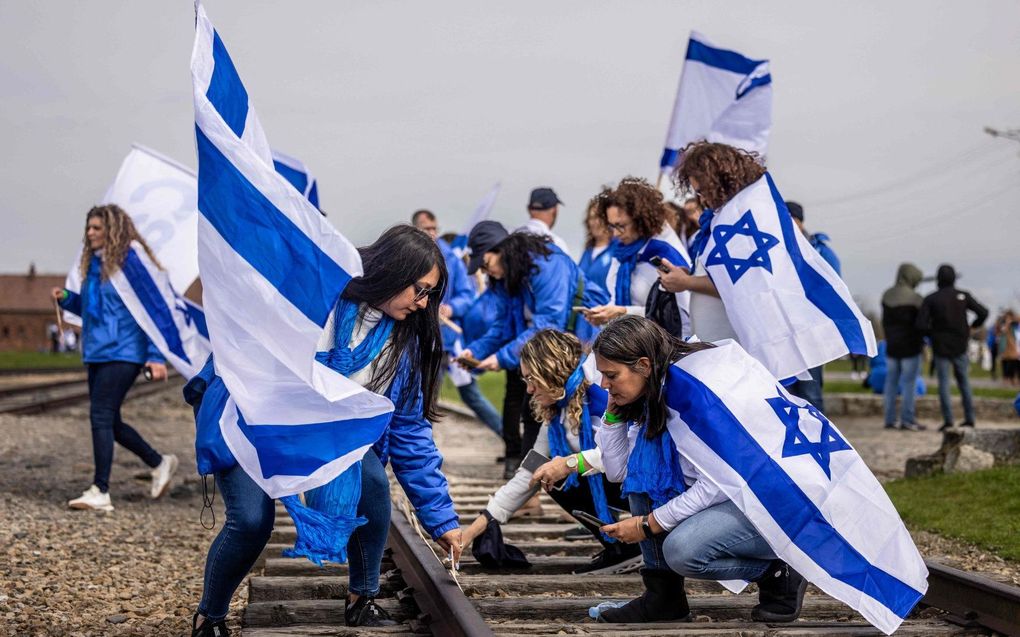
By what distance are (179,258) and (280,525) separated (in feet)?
8.58

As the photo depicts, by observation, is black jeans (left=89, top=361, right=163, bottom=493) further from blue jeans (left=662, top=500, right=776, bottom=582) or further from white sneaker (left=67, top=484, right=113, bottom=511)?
blue jeans (left=662, top=500, right=776, bottom=582)

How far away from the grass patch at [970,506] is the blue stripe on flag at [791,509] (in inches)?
97.2

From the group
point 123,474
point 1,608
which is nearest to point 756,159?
point 1,608

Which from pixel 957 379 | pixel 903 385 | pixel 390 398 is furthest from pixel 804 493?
pixel 903 385

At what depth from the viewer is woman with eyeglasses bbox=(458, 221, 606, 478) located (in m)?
7.62

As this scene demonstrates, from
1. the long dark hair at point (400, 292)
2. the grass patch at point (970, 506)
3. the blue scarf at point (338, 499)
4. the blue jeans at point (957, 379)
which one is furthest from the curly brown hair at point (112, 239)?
the blue jeans at point (957, 379)

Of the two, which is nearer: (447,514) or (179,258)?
(447,514)

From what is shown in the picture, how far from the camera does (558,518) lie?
24.4 ft

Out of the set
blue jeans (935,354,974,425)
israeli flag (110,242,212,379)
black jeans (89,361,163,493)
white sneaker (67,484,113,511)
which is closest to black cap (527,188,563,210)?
israeli flag (110,242,212,379)

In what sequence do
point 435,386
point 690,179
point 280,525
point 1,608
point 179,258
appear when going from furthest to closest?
point 179,258 → point 280,525 → point 690,179 → point 1,608 → point 435,386

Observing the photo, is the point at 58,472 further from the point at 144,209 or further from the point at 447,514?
the point at 447,514

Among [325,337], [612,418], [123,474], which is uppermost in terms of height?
[325,337]

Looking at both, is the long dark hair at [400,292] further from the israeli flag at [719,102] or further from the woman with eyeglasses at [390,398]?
the israeli flag at [719,102]

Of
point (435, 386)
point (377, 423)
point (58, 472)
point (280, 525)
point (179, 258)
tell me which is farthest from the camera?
point (58, 472)
